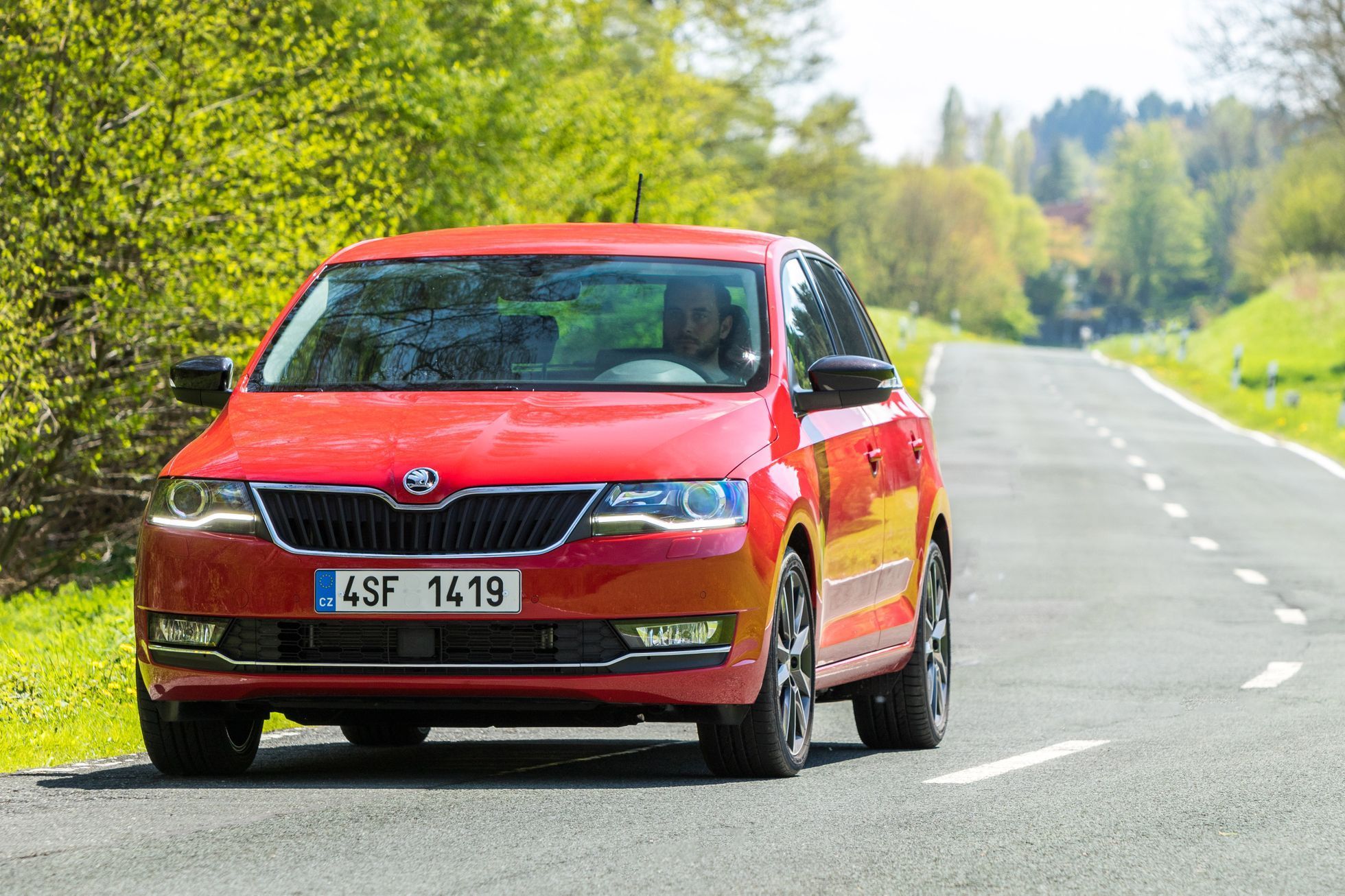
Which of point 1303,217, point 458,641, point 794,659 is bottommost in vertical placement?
point 1303,217

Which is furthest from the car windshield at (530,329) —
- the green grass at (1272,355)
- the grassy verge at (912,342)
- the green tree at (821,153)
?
the green tree at (821,153)

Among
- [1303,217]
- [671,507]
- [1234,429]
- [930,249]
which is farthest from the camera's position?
[930,249]

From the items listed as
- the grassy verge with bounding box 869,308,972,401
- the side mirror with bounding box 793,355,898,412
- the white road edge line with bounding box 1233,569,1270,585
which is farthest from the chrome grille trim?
the grassy verge with bounding box 869,308,972,401

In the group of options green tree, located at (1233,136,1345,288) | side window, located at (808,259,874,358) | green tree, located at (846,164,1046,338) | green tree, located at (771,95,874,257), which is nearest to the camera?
side window, located at (808,259,874,358)

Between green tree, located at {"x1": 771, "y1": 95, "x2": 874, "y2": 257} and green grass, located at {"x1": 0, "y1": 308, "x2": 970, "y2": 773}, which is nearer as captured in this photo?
green grass, located at {"x1": 0, "y1": 308, "x2": 970, "y2": 773}

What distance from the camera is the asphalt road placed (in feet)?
15.8

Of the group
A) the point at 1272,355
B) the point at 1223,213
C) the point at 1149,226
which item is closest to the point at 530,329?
the point at 1272,355

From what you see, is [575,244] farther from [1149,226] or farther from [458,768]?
[1149,226]

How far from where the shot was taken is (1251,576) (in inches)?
686

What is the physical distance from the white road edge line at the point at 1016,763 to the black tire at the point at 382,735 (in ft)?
6.67

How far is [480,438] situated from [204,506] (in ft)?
2.67

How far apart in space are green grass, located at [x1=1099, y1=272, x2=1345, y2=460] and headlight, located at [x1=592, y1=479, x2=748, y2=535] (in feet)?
103

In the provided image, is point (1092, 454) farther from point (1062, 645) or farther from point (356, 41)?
point (1062, 645)

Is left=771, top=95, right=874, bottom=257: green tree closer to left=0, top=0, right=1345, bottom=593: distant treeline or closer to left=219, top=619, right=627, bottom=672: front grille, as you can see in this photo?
left=0, top=0, right=1345, bottom=593: distant treeline
